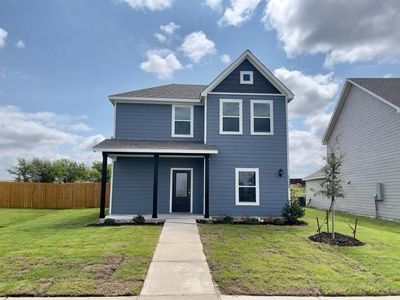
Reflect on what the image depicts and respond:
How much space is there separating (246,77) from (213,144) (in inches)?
138

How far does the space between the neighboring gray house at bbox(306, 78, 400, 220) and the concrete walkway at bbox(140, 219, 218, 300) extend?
10995 mm

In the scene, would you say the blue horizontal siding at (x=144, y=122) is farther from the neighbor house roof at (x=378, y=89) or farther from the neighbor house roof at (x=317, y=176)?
the neighbor house roof at (x=317, y=176)

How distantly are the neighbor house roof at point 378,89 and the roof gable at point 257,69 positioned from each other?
5.35 meters

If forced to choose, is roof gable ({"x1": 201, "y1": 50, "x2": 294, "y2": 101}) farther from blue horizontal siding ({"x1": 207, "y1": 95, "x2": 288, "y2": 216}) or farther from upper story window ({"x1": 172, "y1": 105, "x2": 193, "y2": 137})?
upper story window ({"x1": 172, "y1": 105, "x2": 193, "y2": 137})

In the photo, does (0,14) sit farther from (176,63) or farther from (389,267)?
(389,267)

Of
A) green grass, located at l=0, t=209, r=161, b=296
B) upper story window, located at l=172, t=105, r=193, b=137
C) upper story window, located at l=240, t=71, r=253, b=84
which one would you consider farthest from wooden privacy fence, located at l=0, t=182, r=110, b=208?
upper story window, located at l=240, t=71, r=253, b=84

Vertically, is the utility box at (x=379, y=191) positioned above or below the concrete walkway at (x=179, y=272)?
above

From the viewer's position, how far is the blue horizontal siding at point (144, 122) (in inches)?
591

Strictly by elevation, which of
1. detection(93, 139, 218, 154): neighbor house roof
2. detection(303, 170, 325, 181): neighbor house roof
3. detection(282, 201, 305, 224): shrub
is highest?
detection(93, 139, 218, 154): neighbor house roof

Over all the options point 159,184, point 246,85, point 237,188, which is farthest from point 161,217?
point 246,85

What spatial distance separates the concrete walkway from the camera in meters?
4.98

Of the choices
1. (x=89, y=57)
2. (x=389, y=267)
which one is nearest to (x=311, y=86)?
(x=89, y=57)

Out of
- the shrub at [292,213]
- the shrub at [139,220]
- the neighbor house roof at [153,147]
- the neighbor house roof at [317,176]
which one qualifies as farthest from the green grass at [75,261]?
the neighbor house roof at [317,176]

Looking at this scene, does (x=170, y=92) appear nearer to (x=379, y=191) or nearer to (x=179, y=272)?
(x=179, y=272)
